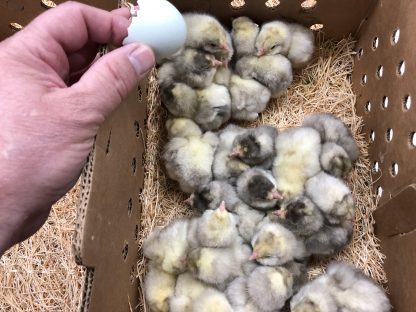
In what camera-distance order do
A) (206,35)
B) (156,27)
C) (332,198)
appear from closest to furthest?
(156,27) < (332,198) < (206,35)

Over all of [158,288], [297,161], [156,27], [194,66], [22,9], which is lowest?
[158,288]

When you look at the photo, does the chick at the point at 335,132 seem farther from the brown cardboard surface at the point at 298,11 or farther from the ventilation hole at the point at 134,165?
the ventilation hole at the point at 134,165

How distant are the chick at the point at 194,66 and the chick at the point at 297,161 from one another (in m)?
0.33

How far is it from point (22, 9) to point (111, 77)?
0.84 meters

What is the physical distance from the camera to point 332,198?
5.27 feet

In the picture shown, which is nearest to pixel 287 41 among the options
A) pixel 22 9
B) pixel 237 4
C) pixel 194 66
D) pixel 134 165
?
pixel 237 4

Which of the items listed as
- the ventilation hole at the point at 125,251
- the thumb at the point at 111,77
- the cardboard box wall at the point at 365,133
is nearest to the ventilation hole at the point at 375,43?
the cardboard box wall at the point at 365,133

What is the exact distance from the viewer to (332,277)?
1.59 metres

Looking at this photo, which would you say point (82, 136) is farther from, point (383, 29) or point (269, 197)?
point (383, 29)

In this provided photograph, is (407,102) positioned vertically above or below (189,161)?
above

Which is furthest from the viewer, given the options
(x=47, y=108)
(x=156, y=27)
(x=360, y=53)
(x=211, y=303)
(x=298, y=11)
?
(x=360, y=53)

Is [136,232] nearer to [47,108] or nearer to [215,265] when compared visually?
[215,265]

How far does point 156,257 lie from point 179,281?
Result: 10cm

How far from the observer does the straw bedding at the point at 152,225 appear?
5.57 ft
